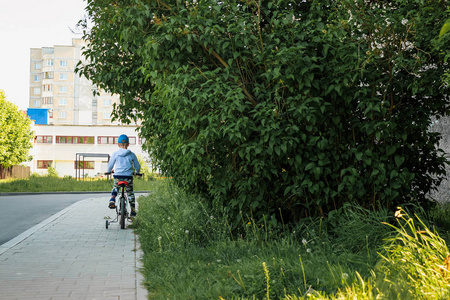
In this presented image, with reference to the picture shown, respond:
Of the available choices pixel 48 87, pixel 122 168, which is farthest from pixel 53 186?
pixel 48 87

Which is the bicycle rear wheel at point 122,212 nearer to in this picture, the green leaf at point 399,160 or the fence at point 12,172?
the green leaf at point 399,160

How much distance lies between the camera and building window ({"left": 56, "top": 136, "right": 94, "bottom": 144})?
7122 centimetres

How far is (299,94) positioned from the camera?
6188mm

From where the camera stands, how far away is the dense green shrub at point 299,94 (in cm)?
610

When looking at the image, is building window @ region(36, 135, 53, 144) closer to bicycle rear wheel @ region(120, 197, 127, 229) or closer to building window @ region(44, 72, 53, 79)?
building window @ region(44, 72, 53, 79)

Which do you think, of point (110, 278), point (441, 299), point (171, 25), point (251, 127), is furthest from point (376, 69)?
point (110, 278)

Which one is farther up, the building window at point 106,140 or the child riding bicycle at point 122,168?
the building window at point 106,140

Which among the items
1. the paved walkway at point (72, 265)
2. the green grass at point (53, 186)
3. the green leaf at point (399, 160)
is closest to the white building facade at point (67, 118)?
the green grass at point (53, 186)

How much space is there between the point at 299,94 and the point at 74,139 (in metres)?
69.2

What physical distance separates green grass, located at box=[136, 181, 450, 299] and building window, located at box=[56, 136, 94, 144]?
64985 millimetres

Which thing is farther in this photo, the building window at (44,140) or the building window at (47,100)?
the building window at (47,100)

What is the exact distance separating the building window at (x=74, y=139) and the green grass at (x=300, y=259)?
65.0 m

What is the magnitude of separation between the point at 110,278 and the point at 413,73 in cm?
438

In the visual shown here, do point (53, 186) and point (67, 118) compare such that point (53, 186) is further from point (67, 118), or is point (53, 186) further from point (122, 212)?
point (67, 118)
